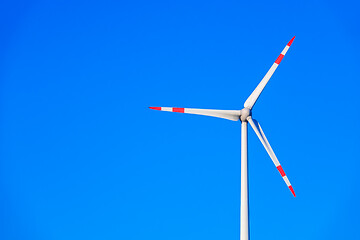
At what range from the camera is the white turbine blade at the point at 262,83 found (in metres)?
26.4

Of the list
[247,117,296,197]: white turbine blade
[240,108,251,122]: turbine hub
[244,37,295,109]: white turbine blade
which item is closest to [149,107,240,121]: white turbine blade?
[240,108,251,122]: turbine hub

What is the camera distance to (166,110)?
26.2 metres

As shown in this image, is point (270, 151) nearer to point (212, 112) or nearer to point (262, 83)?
point (212, 112)

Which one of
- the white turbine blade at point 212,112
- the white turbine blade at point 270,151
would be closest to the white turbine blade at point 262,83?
the white turbine blade at point 212,112

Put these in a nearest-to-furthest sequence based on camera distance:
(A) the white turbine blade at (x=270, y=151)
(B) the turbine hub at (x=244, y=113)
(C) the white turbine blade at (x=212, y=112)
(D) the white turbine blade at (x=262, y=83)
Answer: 1. (B) the turbine hub at (x=244, y=113)
2. (A) the white turbine blade at (x=270, y=151)
3. (C) the white turbine blade at (x=212, y=112)
4. (D) the white turbine blade at (x=262, y=83)

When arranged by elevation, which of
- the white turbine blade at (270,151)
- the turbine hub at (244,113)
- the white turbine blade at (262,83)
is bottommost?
the white turbine blade at (270,151)

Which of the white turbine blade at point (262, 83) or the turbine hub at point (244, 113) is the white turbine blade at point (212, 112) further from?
the white turbine blade at point (262, 83)

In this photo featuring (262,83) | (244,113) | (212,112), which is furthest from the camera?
(262,83)

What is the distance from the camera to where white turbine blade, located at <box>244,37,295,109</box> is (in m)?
26.4

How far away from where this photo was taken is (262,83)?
90.0 feet

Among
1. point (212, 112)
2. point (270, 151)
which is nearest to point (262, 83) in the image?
point (212, 112)

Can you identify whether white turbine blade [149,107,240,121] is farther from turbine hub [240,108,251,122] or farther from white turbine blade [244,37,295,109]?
white turbine blade [244,37,295,109]

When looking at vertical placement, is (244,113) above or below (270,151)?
above

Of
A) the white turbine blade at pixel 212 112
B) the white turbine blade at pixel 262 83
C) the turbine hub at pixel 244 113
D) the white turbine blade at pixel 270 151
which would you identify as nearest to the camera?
the turbine hub at pixel 244 113
